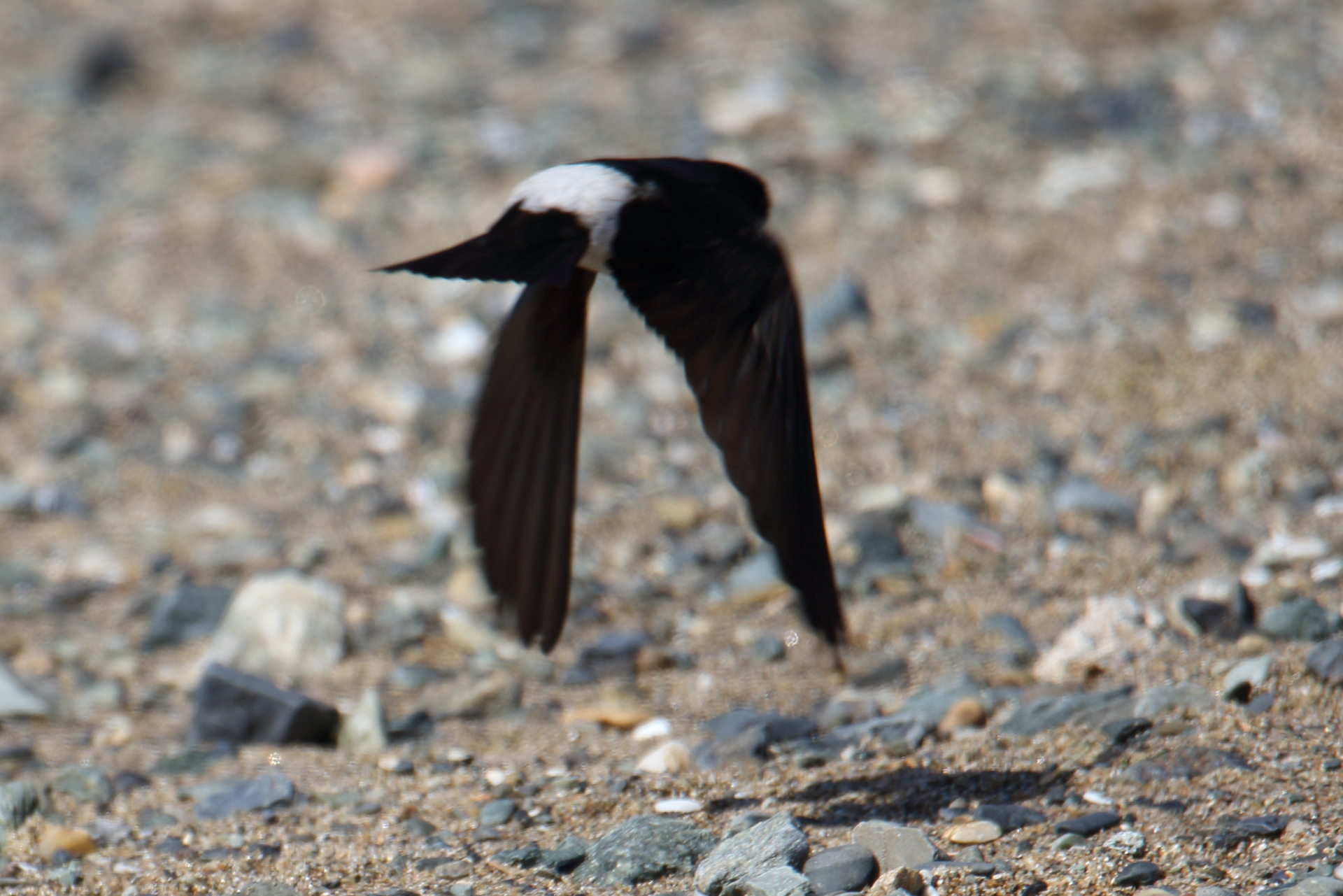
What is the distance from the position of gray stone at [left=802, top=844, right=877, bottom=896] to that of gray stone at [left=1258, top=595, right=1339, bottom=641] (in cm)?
85

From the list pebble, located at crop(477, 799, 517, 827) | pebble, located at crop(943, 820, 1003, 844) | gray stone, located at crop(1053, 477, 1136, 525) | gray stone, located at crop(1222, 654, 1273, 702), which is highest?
gray stone, located at crop(1053, 477, 1136, 525)

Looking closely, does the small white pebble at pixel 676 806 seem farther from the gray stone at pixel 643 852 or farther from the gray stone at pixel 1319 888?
the gray stone at pixel 1319 888

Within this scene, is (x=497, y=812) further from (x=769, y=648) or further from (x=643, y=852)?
(x=769, y=648)

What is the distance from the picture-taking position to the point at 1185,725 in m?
1.97

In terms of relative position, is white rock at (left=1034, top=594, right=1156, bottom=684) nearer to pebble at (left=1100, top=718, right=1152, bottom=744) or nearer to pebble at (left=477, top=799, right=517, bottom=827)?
pebble at (left=1100, top=718, right=1152, bottom=744)

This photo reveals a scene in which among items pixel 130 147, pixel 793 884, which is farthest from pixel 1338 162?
pixel 130 147

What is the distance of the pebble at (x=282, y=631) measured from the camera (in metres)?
2.49

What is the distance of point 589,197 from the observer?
2.09 metres

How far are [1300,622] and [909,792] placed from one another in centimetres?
72

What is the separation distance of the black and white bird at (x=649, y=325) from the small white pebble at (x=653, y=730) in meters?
0.18

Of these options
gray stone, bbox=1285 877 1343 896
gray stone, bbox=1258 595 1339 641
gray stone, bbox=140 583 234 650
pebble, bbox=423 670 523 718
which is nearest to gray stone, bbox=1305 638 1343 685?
gray stone, bbox=1258 595 1339 641

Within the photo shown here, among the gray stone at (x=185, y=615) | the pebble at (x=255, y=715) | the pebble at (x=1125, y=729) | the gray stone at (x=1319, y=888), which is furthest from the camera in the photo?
the gray stone at (x=185, y=615)

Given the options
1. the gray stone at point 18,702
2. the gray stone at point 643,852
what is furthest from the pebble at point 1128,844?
the gray stone at point 18,702

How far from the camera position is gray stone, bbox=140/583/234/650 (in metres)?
2.60
